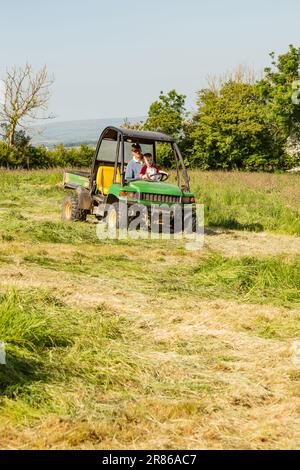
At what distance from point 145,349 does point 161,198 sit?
20.7 feet

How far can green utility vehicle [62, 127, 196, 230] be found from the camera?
10.6 metres

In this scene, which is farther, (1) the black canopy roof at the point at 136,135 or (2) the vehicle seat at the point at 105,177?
(2) the vehicle seat at the point at 105,177

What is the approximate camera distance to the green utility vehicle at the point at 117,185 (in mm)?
10609

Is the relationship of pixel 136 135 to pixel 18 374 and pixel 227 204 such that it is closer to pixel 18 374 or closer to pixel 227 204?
pixel 227 204

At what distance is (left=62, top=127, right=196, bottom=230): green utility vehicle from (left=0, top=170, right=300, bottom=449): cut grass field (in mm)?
1594

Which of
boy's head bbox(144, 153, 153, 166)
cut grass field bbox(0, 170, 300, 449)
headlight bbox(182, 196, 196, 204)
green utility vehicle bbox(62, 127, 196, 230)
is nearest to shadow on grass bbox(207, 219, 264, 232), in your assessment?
green utility vehicle bbox(62, 127, 196, 230)

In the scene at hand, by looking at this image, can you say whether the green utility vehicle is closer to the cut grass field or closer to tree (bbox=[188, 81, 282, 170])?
the cut grass field

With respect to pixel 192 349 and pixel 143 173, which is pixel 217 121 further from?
pixel 192 349

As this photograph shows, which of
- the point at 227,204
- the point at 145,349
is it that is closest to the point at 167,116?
the point at 227,204

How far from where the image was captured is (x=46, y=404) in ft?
11.5

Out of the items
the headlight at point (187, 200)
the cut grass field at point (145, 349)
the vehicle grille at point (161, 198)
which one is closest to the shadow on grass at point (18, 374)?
the cut grass field at point (145, 349)

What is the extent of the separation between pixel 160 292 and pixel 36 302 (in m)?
1.49

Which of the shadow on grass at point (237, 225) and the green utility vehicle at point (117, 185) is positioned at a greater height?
the green utility vehicle at point (117, 185)

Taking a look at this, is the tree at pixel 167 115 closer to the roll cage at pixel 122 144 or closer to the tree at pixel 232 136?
the tree at pixel 232 136
